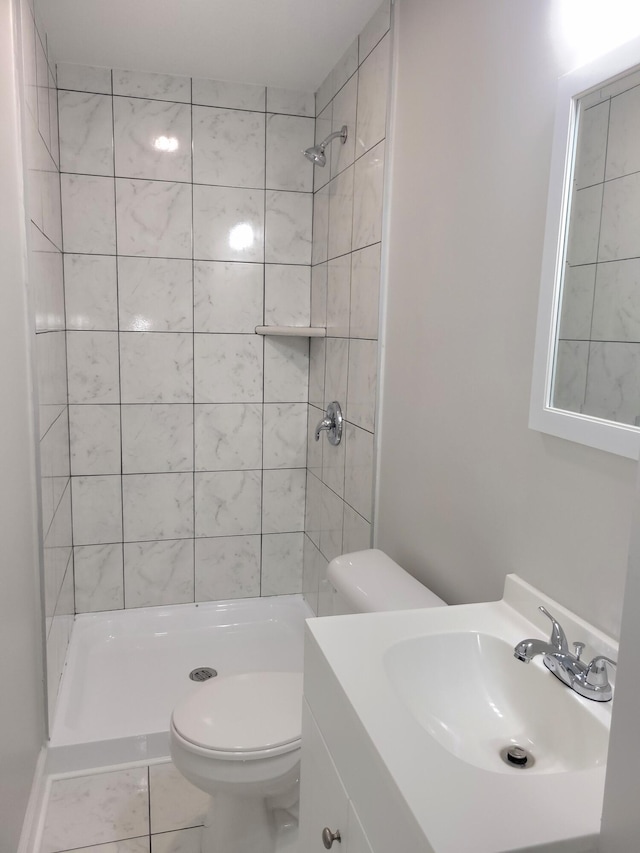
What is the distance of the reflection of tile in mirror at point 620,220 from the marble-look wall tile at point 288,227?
1930 mm

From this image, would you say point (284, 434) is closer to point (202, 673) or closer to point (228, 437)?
Result: point (228, 437)

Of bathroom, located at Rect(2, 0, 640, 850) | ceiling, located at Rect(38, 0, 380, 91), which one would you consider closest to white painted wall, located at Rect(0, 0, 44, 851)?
bathroom, located at Rect(2, 0, 640, 850)

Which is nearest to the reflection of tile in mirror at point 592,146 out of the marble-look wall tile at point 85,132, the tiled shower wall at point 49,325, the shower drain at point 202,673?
the tiled shower wall at point 49,325

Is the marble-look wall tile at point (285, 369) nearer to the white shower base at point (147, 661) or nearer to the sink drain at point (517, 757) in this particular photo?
the white shower base at point (147, 661)

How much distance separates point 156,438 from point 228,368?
441 mm

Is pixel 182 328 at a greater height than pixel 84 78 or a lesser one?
lesser

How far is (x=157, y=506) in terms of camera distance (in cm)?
294

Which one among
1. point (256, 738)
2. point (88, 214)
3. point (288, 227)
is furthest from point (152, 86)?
point (256, 738)

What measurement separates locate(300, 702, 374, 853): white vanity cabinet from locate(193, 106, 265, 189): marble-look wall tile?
7.37 ft

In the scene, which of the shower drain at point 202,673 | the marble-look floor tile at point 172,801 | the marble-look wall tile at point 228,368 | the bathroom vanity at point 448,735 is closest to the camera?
the bathroom vanity at point 448,735

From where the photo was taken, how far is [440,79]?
171 centimetres

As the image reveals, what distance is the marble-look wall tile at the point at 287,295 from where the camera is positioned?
9.56 ft

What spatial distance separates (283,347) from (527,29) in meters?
1.80

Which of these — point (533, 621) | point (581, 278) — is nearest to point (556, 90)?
point (581, 278)
